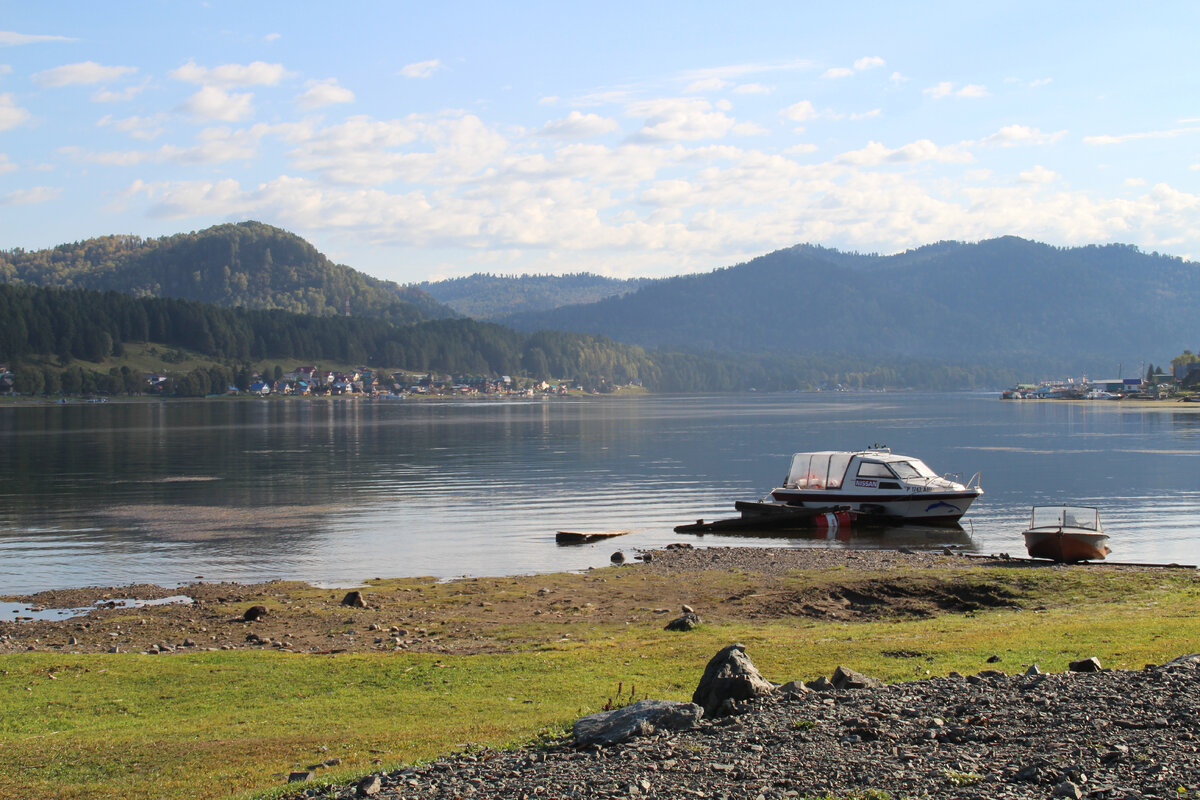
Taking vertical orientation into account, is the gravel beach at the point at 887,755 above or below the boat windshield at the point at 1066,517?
above

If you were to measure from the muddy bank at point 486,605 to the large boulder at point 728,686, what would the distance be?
354 inches

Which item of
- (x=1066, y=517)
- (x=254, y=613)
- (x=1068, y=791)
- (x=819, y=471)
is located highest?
(x=1068, y=791)

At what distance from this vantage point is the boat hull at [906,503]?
1929 inches

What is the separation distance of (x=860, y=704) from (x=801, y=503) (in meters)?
39.7

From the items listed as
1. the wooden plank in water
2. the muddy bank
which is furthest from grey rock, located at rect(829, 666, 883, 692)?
the wooden plank in water

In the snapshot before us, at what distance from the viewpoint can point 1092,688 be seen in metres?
13.0

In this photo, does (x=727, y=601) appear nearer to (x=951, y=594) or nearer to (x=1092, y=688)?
(x=951, y=594)

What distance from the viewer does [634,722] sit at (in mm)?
11883

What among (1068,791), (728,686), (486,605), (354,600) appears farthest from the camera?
(354,600)

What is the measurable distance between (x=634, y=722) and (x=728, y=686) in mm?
1583

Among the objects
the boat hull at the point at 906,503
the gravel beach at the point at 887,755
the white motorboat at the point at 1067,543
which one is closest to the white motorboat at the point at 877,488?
the boat hull at the point at 906,503

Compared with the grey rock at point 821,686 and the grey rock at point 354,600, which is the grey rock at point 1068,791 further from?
the grey rock at point 354,600

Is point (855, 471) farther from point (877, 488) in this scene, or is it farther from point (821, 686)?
point (821, 686)

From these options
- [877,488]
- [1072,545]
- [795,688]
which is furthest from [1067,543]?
[795,688]
